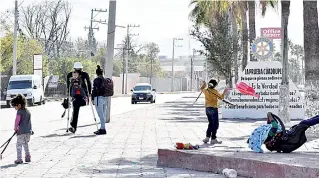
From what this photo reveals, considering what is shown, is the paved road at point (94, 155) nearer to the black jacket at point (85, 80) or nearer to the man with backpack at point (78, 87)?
the man with backpack at point (78, 87)

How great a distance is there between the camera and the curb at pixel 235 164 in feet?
24.8

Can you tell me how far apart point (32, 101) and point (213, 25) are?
1303 cm

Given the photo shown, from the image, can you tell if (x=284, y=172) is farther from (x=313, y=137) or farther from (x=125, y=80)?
(x=125, y=80)

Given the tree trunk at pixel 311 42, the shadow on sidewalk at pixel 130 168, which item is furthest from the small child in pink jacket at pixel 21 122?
the tree trunk at pixel 311 42

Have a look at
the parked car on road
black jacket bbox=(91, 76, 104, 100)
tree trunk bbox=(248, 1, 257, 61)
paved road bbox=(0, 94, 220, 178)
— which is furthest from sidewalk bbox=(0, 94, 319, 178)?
the parked car on road

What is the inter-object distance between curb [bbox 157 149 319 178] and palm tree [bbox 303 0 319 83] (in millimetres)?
6794

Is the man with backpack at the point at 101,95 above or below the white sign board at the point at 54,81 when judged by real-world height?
below

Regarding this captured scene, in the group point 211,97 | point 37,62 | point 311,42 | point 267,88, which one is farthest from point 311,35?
point 37,62

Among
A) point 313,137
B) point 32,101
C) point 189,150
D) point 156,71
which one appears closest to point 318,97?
point 313,137

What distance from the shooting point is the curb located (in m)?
7.55

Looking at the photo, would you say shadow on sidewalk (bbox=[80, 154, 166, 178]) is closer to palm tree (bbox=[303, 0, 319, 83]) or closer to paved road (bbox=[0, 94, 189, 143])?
paved road (bbox=[0, 94, 189, 143])

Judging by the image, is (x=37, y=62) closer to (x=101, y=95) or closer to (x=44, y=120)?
(x=44, y=120)

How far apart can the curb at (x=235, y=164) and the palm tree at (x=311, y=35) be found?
6794mm

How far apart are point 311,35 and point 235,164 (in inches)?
311
